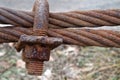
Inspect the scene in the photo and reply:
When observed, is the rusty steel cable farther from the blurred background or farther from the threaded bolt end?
the blurred background

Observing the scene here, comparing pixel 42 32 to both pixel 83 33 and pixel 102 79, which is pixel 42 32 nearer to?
pixel 83 33

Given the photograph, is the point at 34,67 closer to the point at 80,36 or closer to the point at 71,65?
the point at 80,36

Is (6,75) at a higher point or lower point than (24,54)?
lower

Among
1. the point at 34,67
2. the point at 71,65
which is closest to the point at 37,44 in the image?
the point at 34,67

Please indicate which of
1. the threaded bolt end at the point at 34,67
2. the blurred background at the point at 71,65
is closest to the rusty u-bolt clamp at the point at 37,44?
the threaded bolt end at the point at 34,67

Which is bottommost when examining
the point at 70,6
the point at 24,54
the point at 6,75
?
the point at 6,75

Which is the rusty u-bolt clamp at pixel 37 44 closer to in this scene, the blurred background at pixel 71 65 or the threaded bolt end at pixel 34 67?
the threaded bolt end at pixel 34 67

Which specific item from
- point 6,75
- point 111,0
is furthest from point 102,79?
point 111,0

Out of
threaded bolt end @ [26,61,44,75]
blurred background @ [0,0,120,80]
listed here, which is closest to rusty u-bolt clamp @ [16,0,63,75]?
threaded bolt end @ [26,61,44,75]
